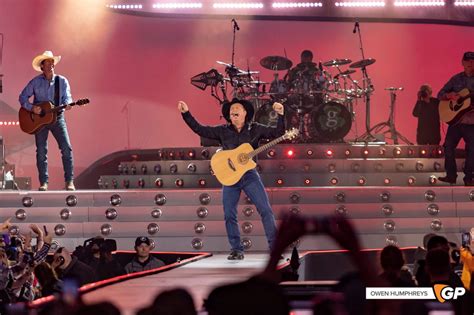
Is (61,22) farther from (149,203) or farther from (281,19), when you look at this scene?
(149,203)

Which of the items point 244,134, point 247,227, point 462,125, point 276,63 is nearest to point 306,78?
point 276,63

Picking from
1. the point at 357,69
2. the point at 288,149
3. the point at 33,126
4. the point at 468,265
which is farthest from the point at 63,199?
the point at 468,265

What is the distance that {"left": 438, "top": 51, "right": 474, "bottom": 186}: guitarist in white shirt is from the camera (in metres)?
11.7

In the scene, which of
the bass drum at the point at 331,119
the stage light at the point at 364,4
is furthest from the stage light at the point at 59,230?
the stage light at the point at 364,4

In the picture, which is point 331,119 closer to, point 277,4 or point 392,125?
point 392,125

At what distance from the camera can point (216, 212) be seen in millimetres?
11836

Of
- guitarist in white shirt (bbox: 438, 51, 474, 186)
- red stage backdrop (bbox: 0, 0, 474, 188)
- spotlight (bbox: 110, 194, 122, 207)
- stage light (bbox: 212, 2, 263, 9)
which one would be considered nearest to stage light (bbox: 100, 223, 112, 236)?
spotlight (bbox: 110, 194, 122, 207)

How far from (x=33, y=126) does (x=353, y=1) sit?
7.48m

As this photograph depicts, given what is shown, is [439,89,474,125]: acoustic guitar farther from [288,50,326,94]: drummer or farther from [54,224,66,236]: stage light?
[54,224,66,236]: stage light

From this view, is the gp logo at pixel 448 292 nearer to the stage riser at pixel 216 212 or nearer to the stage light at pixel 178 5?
the stage riser at pixel 216 212

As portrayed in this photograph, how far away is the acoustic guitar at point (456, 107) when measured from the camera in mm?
11781

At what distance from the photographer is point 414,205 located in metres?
11.8

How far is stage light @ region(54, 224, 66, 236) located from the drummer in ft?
17.1

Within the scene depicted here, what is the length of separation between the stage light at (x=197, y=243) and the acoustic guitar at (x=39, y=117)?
2.43 m
